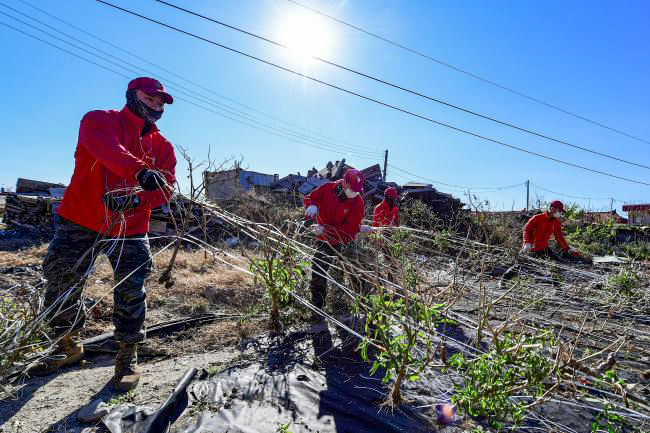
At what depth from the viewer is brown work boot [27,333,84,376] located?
2.33 metres

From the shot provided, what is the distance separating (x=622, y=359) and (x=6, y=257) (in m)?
8.14

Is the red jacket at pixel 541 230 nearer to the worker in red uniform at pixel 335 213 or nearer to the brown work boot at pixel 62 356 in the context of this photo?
the worker in red uniform at pixel 335 213

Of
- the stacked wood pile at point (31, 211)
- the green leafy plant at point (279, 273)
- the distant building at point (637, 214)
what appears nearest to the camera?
the green leafy plant at point (279, 273)

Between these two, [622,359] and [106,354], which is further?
[622,359]

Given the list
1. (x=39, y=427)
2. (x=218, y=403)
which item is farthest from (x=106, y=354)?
(x=218, y=403)

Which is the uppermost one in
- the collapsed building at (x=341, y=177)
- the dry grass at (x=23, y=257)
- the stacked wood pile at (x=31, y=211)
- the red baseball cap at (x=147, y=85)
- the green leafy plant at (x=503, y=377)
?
the collapsed building at (x=341, y=177)

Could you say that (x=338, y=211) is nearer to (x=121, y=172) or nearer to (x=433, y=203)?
(x=121, y=172)

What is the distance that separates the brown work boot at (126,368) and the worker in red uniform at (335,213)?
1807 mm

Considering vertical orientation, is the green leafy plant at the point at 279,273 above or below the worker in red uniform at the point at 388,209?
below

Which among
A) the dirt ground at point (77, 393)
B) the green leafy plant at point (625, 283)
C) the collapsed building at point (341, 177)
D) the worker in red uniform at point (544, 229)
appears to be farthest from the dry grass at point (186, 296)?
the collapsed building at point (341, 177)

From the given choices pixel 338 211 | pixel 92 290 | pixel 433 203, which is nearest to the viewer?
pixel 338 211

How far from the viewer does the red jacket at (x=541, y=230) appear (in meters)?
6.05

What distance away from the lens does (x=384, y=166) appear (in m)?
24.0

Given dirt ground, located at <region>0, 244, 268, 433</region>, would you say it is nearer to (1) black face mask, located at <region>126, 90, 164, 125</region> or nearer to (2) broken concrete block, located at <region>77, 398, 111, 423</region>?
(2) broken concrete block, located at <region>77, 398, 111, 423</region>
